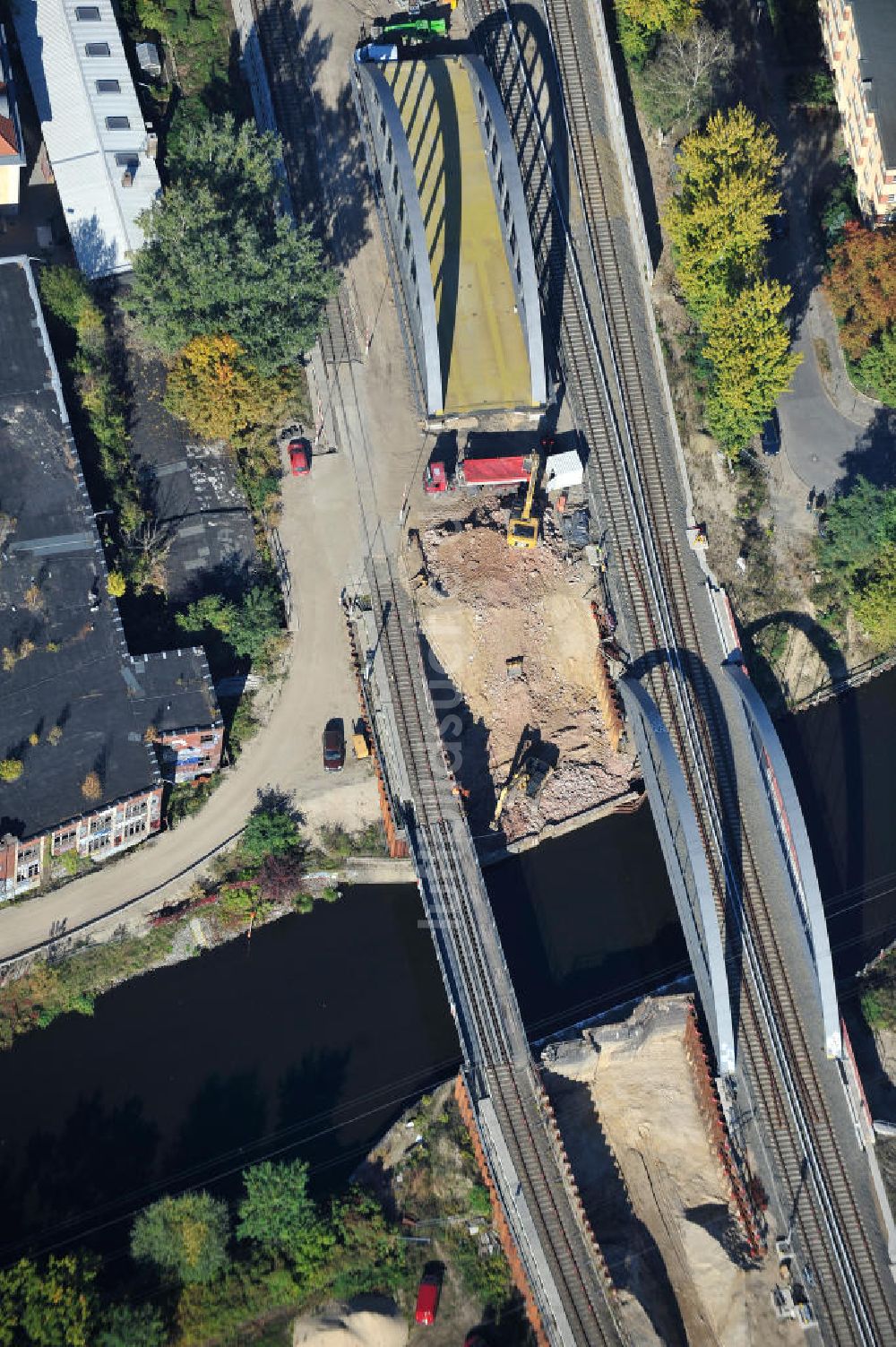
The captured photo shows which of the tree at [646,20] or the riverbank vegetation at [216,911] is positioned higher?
the tree at [646,20]

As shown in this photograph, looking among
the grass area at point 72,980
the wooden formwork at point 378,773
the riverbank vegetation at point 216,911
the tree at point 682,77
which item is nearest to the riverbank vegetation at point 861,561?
the tree at point 682,77

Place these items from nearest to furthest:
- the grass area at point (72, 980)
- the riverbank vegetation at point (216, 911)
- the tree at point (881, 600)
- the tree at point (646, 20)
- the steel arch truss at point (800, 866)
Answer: the steel arch truss at point (800, 866) → the grass area at point (72, 980) → the riverbank vegetation at point (216, 911) → the tree at point (881, 600) → the tree at point (646, 20)

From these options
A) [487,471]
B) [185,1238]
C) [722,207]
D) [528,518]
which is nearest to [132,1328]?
[185,1238]

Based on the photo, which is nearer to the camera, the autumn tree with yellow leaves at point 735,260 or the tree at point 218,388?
the tree at point 218,388

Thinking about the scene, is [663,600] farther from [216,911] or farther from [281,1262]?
[281,1262]

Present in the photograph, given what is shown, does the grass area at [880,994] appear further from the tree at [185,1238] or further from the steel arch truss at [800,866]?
the tree at [185,1238]

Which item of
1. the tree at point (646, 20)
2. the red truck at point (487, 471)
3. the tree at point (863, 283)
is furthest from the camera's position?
the tree at point (646, 20)

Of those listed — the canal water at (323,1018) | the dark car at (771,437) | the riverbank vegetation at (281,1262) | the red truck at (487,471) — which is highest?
the red truck at (487,471)

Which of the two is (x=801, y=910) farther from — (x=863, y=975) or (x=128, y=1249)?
(x=128, y=1249)
